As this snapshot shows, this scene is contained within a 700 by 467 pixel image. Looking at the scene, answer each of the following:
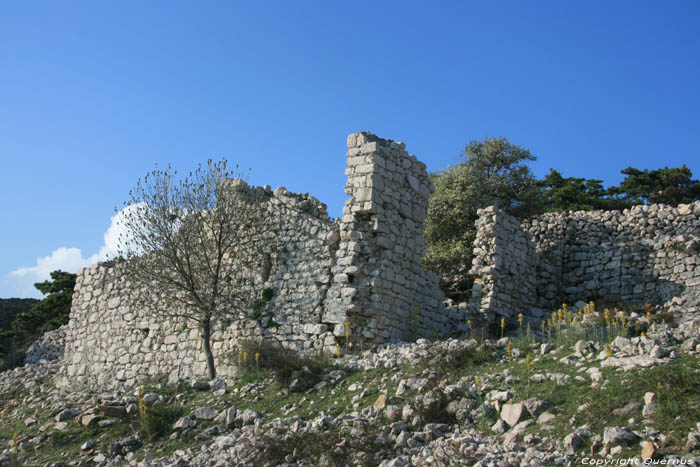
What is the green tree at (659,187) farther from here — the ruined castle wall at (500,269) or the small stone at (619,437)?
the small stone at (619,437)

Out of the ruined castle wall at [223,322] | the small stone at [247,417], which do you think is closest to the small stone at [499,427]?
the small stone at [247,417]

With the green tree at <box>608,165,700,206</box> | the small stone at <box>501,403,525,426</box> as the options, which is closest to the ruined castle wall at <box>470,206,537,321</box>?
the small stone at <box>501,403,525,426</box>

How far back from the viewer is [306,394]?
10.2 m

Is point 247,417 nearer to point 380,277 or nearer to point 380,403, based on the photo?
point 380,403

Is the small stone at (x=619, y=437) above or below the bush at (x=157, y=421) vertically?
above

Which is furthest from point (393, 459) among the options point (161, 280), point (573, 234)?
point (573, 234)

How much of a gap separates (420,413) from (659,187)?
2544cm

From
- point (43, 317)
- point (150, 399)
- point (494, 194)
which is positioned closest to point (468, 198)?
point (494, 194)

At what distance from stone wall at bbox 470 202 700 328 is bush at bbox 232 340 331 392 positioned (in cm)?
541

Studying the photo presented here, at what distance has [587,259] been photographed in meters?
18.4

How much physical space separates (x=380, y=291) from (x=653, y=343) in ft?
18.2

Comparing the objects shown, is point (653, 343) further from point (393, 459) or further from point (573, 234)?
point (573, 234)

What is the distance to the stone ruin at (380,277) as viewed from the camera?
1305 cm

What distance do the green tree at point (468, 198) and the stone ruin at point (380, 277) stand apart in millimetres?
2290
